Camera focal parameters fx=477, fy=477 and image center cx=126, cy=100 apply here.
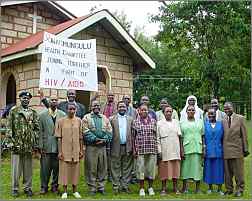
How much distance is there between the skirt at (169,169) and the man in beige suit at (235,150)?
907mm

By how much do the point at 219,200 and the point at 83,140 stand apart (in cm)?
261

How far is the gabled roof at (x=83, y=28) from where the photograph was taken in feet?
39.1

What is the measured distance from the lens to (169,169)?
887cm

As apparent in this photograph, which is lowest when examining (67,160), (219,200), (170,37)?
(219,200)

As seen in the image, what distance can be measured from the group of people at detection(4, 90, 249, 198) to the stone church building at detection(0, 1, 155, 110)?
3302mm

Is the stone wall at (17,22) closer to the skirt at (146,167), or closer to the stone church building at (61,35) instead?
the stone church building at (61,35)

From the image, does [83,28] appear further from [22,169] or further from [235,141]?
[235,141]

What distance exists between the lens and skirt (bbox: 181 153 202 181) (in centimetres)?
900

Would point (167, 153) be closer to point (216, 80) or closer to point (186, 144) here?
point (186, 144)

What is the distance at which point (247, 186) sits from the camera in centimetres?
982

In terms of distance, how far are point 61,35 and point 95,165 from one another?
173 inches

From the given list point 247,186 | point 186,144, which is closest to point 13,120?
point 186,144

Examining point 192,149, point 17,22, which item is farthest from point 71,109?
point 17,22

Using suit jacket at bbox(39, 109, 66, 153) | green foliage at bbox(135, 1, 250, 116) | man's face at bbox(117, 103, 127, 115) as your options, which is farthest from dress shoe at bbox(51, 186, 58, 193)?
green foliage at bbox(135, 1, 250, 116)
